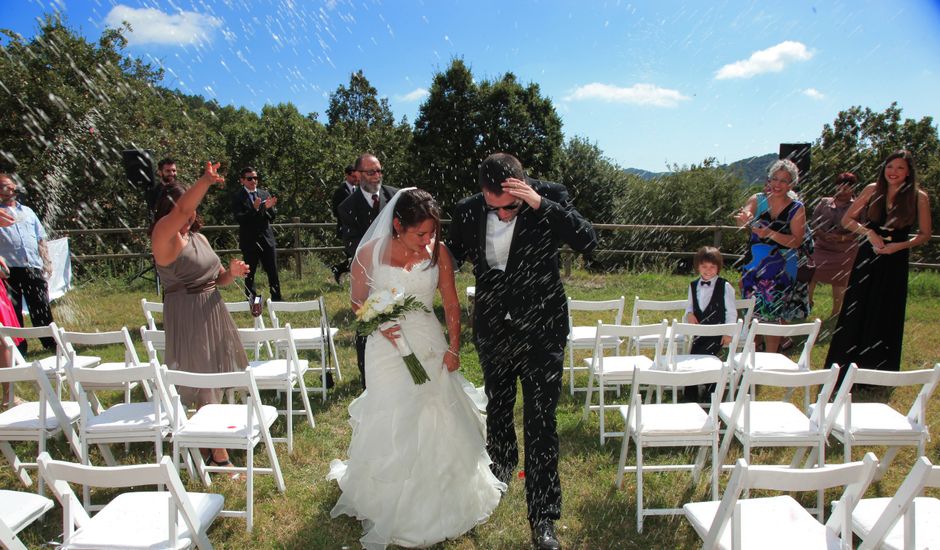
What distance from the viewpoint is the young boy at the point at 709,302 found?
5.12 m

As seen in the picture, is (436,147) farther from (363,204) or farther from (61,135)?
(363,204)

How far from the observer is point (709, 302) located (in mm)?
5176

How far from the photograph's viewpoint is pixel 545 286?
10.8 ft

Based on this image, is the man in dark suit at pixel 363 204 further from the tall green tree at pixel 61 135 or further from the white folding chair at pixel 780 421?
the tall green tree at pixel 61 135

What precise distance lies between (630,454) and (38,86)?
1665cm

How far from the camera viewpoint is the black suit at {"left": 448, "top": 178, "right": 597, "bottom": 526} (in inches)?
127

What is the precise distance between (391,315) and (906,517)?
2586 millimetres

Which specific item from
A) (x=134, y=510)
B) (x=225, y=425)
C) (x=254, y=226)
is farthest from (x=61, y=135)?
(x=134, y=510)

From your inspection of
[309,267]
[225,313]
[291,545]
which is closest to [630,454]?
[291,545]

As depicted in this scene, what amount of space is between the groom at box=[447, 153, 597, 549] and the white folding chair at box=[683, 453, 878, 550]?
2.70ft

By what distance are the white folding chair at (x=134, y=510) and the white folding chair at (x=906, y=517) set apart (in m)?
2.71

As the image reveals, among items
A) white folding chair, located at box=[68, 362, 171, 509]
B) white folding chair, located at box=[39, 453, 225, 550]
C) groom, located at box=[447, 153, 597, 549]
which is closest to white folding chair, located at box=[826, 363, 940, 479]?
groom, located at box=[447, 153, 597, 549]

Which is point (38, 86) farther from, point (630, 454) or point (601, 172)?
point (601, 172)

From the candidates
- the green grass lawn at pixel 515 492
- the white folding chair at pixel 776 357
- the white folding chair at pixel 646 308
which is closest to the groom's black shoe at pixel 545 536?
the green grass lawn at pixel 515 492
